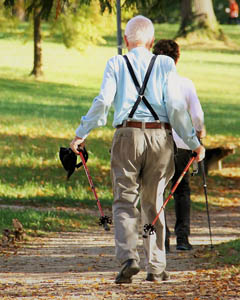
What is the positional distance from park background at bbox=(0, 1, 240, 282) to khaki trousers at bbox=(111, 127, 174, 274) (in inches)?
46.9

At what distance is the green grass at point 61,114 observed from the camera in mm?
14438

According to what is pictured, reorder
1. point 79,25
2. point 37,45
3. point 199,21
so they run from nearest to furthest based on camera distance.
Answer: point 79,25
point 37,45
point 199,21

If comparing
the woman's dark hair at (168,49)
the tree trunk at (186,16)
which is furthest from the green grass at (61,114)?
the woman's dark hair at (168,49)

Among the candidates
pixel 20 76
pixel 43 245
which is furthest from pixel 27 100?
pixel 43 245

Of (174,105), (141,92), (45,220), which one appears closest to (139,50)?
(141,92)

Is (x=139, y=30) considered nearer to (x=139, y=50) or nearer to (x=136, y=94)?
(x=139, y=50)

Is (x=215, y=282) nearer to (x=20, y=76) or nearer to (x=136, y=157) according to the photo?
(x=136, y=157)

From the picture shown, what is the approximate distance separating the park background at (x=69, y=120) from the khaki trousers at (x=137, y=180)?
1191mm

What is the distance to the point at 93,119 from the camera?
6.32m

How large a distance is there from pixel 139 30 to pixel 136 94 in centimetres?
52

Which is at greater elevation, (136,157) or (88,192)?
(136,157)

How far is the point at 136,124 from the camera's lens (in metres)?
6.31

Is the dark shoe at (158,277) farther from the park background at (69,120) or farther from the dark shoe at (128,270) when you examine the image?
the park background at (69,120)

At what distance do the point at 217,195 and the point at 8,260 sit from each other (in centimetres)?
738
